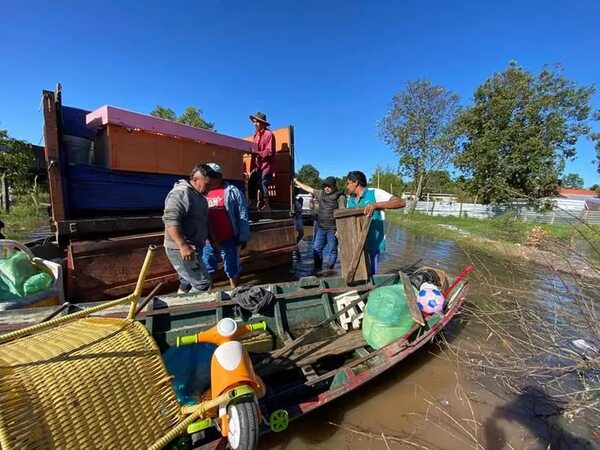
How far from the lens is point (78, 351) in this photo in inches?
54.6

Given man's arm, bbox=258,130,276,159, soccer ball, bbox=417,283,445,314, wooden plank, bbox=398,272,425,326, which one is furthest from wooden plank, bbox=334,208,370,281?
man's arm, bbox=258,130,276,159

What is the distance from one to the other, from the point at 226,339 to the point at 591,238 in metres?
2.65

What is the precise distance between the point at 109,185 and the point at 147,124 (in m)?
1.06

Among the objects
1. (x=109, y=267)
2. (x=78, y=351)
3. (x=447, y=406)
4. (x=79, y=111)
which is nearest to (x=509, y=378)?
(x=447, y=406)

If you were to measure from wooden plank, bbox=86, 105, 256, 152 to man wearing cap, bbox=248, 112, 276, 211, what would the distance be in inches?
40.4

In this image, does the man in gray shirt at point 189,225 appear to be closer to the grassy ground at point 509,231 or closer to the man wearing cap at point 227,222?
the man wearing cap at point 227,222

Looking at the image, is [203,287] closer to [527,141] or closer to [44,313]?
[44,313]

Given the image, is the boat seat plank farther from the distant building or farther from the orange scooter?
the distant building

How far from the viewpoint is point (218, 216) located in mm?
4145

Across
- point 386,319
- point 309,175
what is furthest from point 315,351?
point 309,175

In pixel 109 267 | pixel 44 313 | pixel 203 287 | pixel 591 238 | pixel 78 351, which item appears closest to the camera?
pixel 78 351

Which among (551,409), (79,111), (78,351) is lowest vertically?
(551,409)

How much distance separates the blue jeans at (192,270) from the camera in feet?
11.1

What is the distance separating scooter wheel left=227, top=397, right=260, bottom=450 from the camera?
161 centimetres
